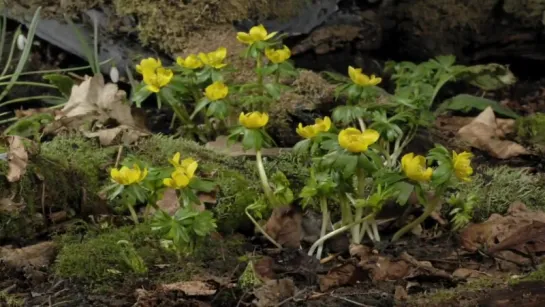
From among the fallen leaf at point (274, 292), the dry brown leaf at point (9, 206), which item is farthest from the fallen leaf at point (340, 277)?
the dry brown leaf at point (9, 206)

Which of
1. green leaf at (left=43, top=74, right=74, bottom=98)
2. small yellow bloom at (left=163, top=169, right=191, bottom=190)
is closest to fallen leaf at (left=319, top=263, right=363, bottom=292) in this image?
small yellow bloom at (left=163, top=169, right=191, bottom=190)

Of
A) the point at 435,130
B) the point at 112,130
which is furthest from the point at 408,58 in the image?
the point at 112,130

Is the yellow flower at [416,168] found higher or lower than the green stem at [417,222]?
higher

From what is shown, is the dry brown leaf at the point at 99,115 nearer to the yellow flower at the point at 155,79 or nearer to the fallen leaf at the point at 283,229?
the yellow flower at the point at 155,79

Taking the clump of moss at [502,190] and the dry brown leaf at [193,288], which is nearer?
the dry brown leaf at [193,288]

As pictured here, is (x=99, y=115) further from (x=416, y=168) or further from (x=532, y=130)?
(x=532, y=130)
